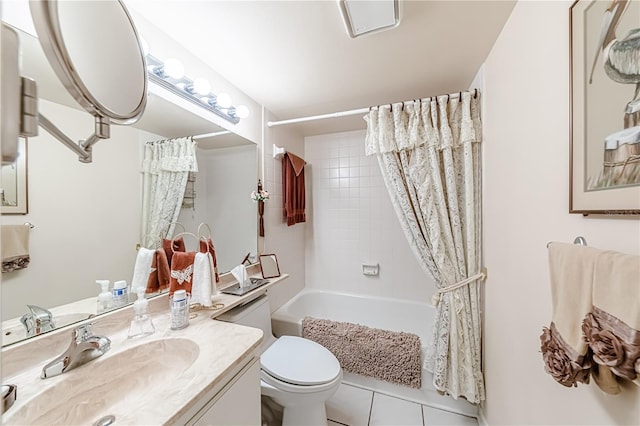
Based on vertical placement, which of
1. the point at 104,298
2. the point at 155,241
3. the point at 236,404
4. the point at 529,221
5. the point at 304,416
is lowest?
the point at 304,416

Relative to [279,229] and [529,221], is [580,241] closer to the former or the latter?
[529,221]

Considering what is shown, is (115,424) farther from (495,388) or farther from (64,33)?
(495,388)

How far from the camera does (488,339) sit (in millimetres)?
1453

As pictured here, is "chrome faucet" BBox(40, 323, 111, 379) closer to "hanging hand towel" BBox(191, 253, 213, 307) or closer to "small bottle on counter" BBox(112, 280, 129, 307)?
"small bottle on counter" BBox(112, 280, 129, 307)

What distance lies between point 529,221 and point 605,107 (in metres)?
0.50

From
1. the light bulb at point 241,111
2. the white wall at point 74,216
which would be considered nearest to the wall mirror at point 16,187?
the white wall at point 74,216

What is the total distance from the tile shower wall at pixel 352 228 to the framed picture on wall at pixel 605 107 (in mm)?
1786

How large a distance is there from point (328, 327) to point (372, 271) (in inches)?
33.7

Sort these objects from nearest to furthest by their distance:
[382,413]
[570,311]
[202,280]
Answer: [570,311]
[202,280]
[382,413]

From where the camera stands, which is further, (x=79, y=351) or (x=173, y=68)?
(x=173, y=68)

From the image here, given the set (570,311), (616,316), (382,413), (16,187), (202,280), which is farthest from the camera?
(382,413)

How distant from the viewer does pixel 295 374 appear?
1.34 meters

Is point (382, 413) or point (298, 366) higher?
point (298, 366)

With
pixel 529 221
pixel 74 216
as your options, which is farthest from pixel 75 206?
pixel 529 221
